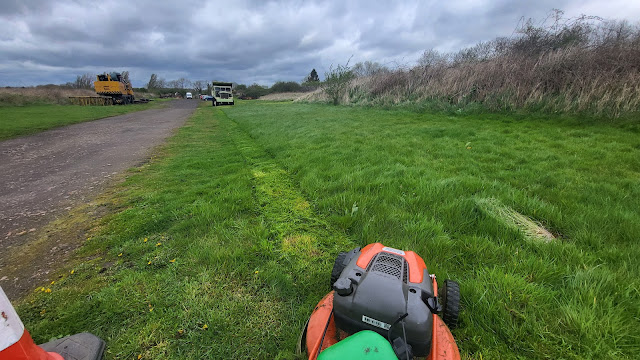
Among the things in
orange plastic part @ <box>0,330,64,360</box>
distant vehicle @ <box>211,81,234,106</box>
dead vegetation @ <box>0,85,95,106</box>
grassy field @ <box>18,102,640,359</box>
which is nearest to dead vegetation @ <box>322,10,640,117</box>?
grassy field @ <box>18,102,640,359</box>

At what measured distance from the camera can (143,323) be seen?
2.02 metres

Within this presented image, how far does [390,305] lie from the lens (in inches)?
53.6

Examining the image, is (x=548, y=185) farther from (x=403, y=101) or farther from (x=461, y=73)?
(x=403, y=101)

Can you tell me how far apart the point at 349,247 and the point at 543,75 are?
444 inches

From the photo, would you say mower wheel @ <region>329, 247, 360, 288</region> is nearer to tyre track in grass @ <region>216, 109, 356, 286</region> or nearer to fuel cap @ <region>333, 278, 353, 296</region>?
tyre track in grass @ <region>216, 109, 356, 286</region>

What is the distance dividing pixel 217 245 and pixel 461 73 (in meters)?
13.6

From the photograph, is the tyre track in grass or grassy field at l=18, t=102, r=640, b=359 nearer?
grassy field at l=18, t=102, r=640, b=359

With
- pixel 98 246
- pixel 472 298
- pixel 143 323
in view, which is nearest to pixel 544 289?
pixel 472 298

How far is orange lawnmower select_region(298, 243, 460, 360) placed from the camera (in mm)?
1089

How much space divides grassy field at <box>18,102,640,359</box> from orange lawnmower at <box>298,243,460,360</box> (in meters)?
0.33

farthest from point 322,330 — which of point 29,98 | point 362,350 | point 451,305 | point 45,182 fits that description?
point 29,98

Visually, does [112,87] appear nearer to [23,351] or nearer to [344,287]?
[23,351]

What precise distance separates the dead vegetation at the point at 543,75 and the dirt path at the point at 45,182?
12442 mm

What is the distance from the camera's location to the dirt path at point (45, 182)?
2735mm
